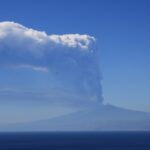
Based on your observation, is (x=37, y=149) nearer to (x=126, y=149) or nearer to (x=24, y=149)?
Result: (x=24, y=149)

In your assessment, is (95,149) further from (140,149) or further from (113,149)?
(140,149)

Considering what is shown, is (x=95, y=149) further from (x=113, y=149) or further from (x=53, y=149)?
(x=53, y=149)

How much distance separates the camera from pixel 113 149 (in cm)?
17588

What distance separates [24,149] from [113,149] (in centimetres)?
4240

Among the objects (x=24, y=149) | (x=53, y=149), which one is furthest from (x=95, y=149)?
(x=24, y=149)

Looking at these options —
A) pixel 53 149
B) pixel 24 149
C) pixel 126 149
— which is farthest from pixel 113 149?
pixel 24 149

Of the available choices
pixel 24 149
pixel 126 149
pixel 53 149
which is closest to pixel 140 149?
pixel 126 149

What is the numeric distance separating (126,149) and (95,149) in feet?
47.6

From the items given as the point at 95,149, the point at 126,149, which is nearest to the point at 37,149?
the point at 95,149

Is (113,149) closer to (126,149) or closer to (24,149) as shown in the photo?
(126,149)

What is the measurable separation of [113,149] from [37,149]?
35843mm

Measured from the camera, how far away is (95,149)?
177m

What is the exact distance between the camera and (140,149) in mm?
171750

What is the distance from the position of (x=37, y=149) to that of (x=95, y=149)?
2742 cm
